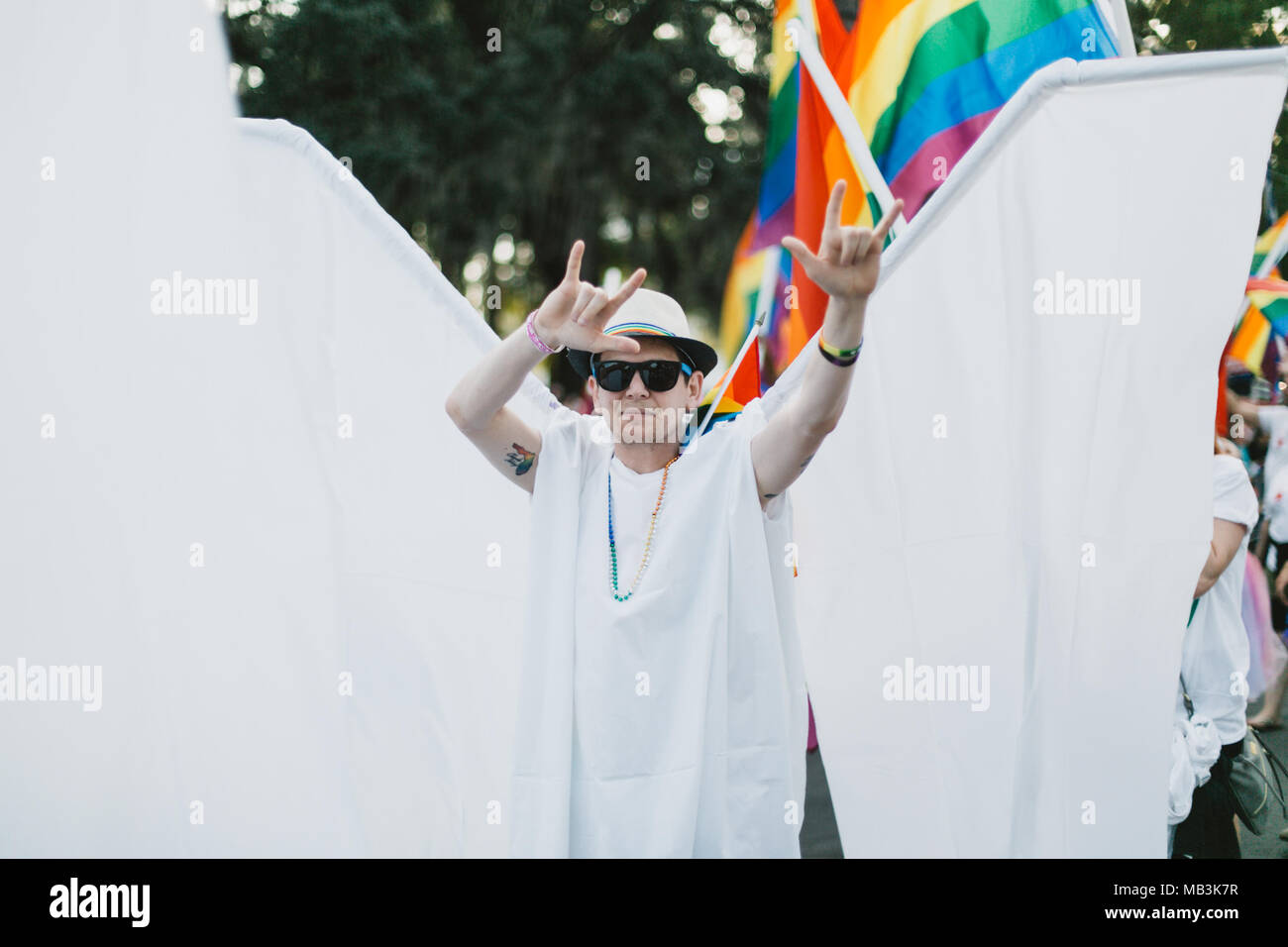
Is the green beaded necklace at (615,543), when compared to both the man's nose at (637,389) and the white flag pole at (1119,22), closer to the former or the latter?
the man's nose at (637,389)

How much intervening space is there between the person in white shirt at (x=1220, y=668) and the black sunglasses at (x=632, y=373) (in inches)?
74.9

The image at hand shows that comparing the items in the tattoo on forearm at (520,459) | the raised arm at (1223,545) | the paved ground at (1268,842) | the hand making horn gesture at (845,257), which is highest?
the hand making horn gesture at (845,257)

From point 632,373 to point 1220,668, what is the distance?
251cm

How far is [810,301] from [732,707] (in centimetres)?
213

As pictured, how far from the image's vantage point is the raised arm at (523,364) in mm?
2209

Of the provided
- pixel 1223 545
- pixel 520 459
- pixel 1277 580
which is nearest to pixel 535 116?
pixel 1277 580

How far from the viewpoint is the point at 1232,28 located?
7.65 metres

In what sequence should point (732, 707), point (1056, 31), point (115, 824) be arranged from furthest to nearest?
1. point (1056, 31)
2. point (115, 824)
3. point (732, 707)

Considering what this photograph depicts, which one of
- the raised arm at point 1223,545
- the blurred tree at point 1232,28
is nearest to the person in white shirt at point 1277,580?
the blurred tree at point 1232,28

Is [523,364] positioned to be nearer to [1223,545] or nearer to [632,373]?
[632,373]

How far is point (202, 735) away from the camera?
2.54m

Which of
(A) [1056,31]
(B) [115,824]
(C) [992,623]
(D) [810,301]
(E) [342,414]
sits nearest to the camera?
(B) [115,824]
